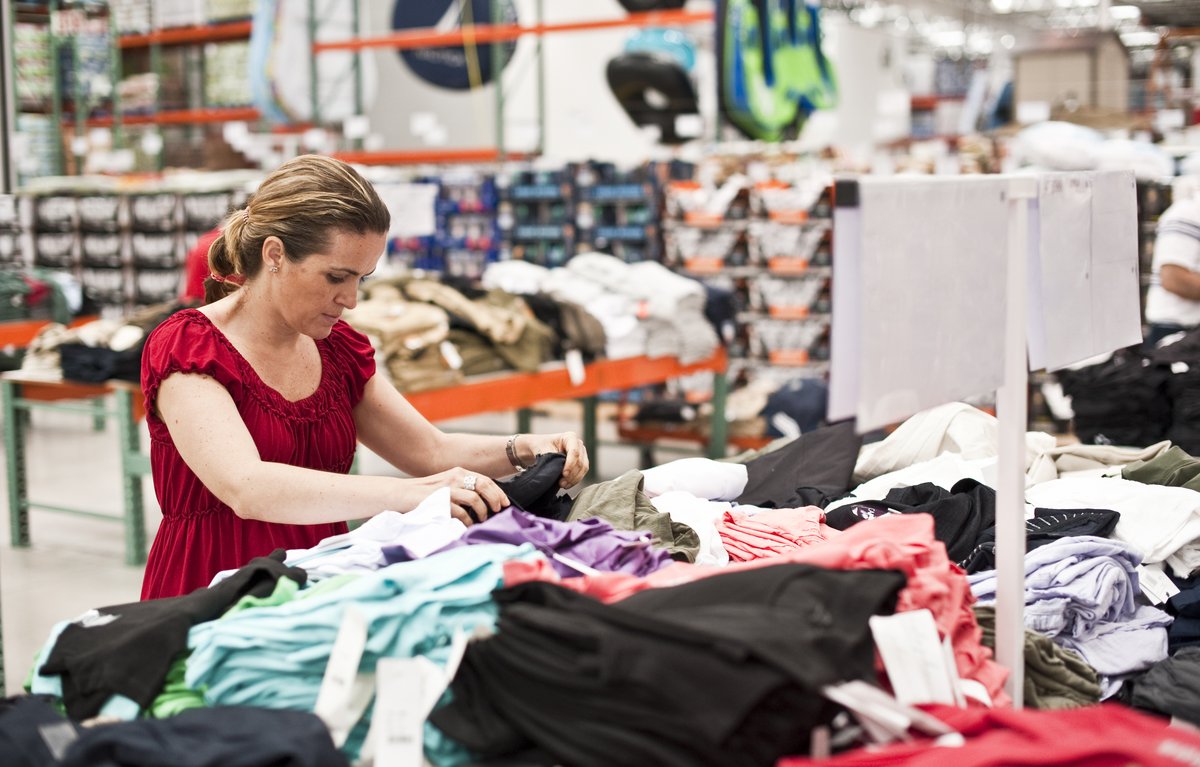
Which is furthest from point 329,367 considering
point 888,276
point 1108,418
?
point 1108,418

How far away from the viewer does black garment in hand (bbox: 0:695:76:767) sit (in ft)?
4.61

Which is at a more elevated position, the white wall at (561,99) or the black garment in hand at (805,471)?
the white wall at (561,99)

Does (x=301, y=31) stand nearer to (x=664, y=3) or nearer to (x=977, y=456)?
(x=664, y=3)

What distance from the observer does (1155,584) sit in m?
2.24

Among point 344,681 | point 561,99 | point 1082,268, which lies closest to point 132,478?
point 344,681

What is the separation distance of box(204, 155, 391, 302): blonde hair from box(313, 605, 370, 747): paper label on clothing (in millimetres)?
958

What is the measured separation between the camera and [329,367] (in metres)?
2.56

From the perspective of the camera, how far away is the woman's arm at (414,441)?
2.68 metres

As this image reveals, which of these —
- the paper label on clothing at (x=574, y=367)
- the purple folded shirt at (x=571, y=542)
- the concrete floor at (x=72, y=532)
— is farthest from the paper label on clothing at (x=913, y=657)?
the paper label on clothing at (x=574, y=367)

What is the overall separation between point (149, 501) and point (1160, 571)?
585 centimetres

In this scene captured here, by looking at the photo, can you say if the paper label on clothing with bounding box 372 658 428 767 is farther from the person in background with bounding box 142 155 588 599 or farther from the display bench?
the display bench

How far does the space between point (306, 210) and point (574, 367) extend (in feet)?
12.0

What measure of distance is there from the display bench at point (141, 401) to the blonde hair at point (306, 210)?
2.74 meters

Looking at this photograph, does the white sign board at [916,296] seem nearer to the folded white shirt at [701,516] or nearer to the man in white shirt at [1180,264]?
the folded white shirt at [701,516]
